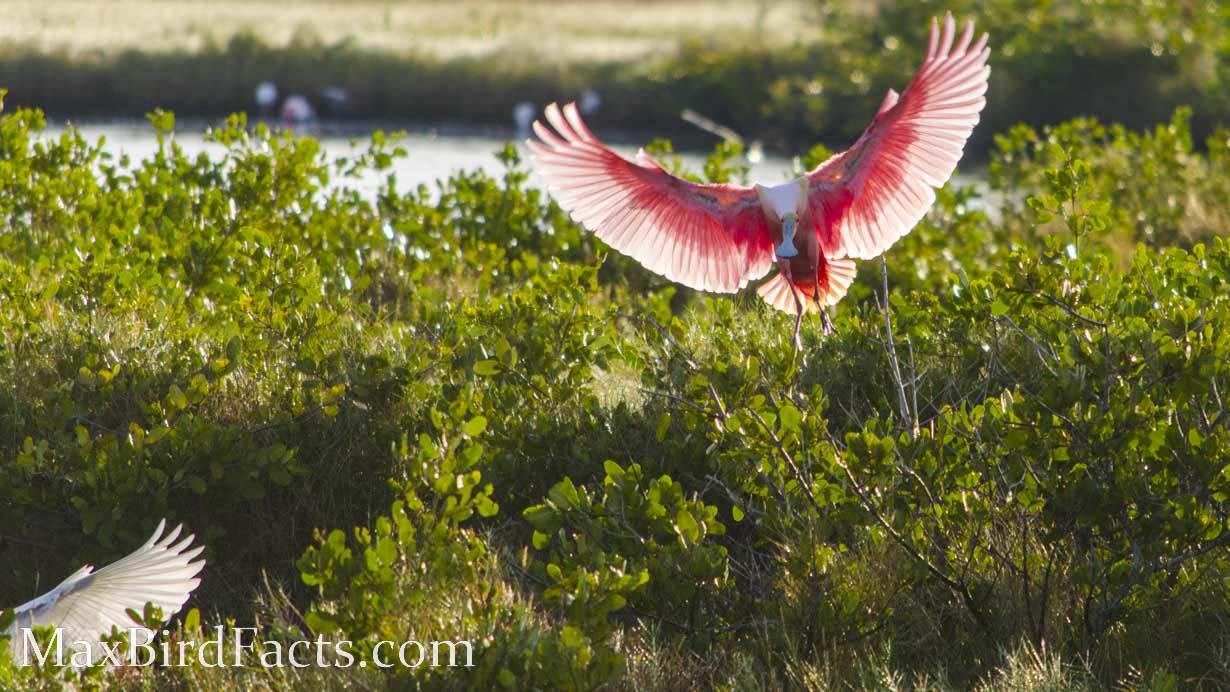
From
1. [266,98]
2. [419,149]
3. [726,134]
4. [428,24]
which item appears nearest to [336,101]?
[266,98]

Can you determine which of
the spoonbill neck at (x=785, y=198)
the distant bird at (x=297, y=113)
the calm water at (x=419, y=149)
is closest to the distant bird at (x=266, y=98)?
the distant bird at (x=297, y=113)

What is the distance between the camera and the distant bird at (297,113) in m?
16.0

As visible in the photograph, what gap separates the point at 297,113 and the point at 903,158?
41.1 ft

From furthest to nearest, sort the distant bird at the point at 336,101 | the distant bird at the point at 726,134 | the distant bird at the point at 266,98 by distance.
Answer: the distant bird at the point at 336,101, the distant bird at the point at 266,98, the distant bird at the point at 726,134

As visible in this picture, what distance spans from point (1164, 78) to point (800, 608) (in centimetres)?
1388

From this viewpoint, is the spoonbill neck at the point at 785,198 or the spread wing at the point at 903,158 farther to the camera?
the spoonbill neck at the point at 785,198

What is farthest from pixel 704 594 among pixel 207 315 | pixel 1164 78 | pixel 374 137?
pixel 1164 78

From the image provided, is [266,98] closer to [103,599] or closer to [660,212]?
[660,212]

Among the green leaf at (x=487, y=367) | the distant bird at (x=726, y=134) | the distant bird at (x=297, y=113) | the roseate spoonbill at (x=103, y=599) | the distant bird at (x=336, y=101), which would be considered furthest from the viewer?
the distant bird at (x=336, y=101)

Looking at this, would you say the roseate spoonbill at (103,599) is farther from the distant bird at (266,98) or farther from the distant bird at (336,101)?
the distant bird at (336,101)

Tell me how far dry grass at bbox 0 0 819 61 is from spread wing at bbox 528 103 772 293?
46.9 feet

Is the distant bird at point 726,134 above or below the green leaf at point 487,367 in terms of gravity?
above

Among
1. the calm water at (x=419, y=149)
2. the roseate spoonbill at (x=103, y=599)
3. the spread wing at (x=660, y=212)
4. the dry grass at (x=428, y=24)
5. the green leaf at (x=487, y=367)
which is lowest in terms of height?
the roseate spoonbill at (x=103, y=599)

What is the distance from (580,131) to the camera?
171 inches
